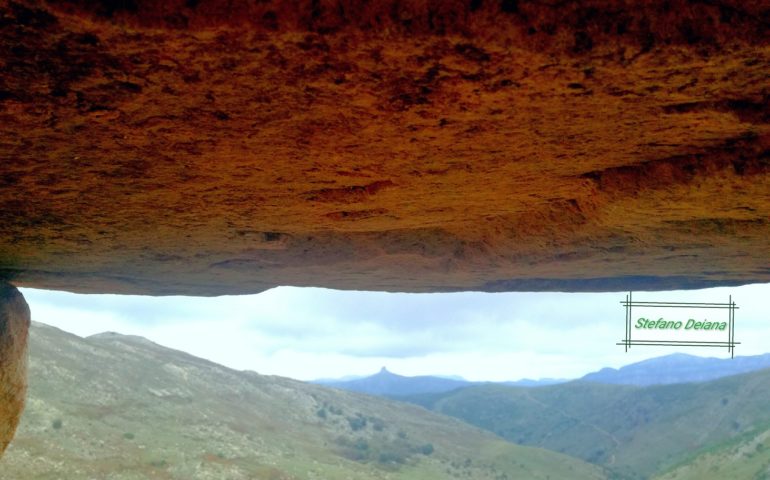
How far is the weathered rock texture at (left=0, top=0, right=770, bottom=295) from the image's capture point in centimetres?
297

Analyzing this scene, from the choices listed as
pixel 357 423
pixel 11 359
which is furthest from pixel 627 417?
pixel 11 359

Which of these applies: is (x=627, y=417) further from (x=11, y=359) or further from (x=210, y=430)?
(x=11, y=359)

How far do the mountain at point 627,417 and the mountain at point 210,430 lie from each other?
649 centimetres

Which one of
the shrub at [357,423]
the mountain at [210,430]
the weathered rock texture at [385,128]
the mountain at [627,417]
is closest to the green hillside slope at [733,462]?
the mountain at [627,417]

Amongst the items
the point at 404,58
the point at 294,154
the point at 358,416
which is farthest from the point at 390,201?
the point at 358,416

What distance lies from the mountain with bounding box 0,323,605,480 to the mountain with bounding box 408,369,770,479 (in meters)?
6.49

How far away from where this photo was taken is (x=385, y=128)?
4.22m

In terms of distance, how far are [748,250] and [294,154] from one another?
542 centimetres

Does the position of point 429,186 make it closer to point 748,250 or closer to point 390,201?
point 390,201

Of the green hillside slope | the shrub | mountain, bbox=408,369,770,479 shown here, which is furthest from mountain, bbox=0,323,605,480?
the green hillside slope

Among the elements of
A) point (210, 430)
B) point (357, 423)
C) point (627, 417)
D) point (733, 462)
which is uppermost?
point (627, 417)

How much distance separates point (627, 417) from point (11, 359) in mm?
61577

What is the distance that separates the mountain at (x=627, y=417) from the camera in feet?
167

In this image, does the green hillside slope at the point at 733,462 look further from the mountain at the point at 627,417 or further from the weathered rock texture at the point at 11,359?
the weathered rock texture at the point at 11,359
